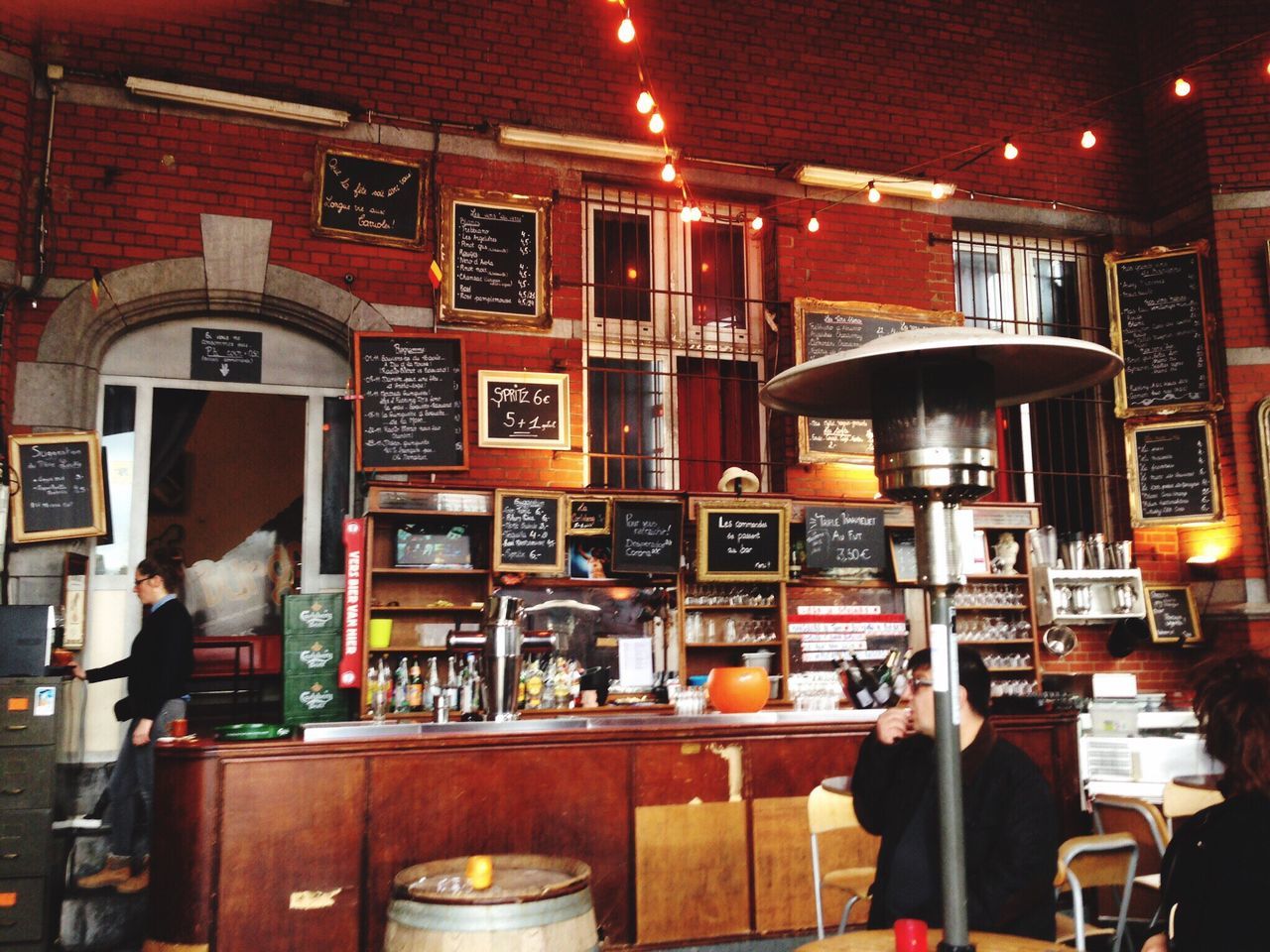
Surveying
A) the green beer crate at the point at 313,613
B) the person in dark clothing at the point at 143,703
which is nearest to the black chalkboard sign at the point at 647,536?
the green beer crate at the point at 313,613

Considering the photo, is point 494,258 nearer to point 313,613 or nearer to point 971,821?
point 313,613

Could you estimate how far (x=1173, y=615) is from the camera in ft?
25.3

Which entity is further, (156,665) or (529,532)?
(529,532)

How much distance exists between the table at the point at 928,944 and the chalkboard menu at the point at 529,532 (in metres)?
4.05

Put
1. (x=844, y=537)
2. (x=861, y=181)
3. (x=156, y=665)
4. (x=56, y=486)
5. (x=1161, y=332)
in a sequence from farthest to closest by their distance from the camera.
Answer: (x=1161, y=332) < (x=861, y=181) < (x=844, y=537) < (x=56, y=486) < (x=156, y=665)

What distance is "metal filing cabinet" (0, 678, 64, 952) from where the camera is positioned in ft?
16.2

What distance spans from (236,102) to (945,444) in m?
5.61

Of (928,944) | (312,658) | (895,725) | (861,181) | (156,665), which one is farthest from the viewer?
(861,181)

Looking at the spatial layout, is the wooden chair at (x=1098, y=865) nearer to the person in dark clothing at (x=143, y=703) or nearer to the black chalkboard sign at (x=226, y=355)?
the person in dark clothing at (x=143, y=703)

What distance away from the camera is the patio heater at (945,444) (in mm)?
2104

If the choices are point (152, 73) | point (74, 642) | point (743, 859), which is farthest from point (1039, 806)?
point (152, 73)

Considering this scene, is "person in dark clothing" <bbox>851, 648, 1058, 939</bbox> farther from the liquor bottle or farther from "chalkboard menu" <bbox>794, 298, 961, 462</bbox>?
"chalkboard menu" <bbox>794, 298, 961, 462</bbox>

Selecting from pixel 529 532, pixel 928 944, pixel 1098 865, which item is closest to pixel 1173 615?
pixel 1098 865

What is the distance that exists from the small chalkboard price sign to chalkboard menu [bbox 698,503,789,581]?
1.05 meters
